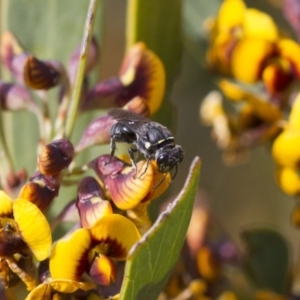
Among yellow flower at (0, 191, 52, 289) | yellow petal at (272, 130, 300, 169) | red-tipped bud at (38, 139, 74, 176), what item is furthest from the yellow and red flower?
yellow flower at (0, 191, 52, 289)

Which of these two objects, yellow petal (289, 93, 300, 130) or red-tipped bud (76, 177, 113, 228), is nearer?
red-tipped bud (76, 177, 113, 228)

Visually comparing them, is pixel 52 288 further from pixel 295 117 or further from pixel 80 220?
pixel 295 117

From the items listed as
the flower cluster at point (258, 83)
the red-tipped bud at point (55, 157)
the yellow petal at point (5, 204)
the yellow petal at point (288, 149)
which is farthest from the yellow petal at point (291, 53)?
the yellow petal at point (5, 204)

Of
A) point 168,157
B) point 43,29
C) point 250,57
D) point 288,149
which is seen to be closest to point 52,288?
point 168,157

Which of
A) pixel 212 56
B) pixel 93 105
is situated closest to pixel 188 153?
pixel 212 56

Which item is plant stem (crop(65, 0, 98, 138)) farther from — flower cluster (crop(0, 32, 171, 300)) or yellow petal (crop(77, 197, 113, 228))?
yellow petal (crop(77, 197, 113, 228))

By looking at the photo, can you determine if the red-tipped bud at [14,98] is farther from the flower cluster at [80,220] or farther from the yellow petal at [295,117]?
the yellow petal at [295,117]
